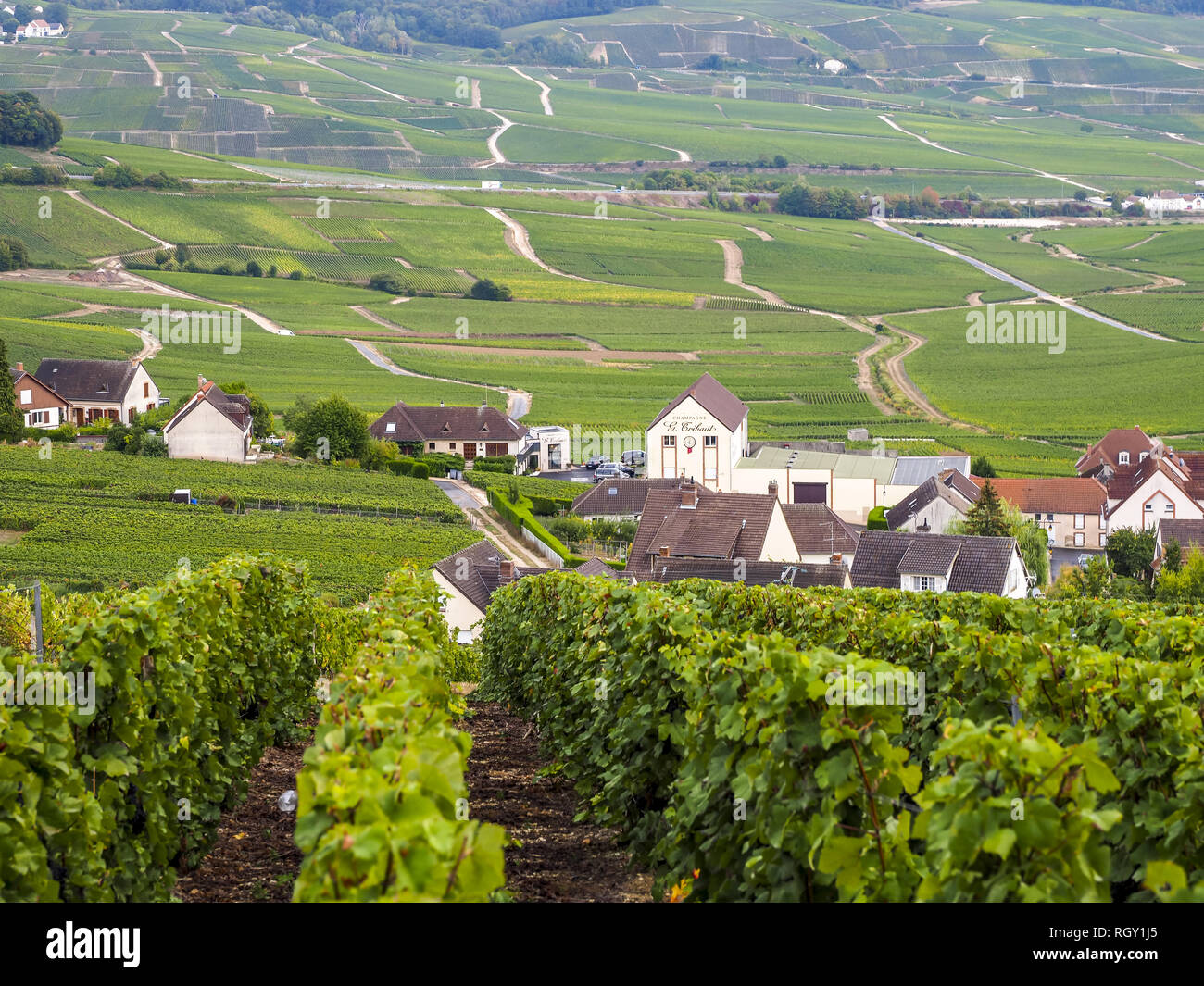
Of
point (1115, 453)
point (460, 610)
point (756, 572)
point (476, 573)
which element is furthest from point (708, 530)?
point (1115, 453)

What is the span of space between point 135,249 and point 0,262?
671 inches

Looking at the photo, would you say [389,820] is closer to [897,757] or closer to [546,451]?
[897,757]

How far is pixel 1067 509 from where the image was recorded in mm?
73938

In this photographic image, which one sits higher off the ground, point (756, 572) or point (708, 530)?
point (708, 530)

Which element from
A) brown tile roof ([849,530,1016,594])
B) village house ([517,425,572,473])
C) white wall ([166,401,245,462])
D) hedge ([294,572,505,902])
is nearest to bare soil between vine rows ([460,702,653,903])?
hedge ([294,572,505,902])

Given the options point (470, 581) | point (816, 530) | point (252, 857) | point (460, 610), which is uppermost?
point (252, 857)

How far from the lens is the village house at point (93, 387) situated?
3826 inches

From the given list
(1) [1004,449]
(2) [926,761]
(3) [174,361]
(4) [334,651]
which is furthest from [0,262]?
(2) [926,761]

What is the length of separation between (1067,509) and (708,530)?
99.4 ft

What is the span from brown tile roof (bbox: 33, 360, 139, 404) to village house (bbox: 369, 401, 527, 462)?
18.5 m

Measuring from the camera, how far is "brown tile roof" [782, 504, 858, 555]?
56906mm

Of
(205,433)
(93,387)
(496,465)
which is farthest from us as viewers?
(93,387)

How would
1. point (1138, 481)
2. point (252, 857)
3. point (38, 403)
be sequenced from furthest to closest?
1. point (38, 403)
2. point (1138, 481)
3. point (252, 857)

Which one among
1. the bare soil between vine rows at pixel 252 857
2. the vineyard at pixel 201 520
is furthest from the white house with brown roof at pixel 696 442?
the bare soil between vine rows at pixel 252 857
